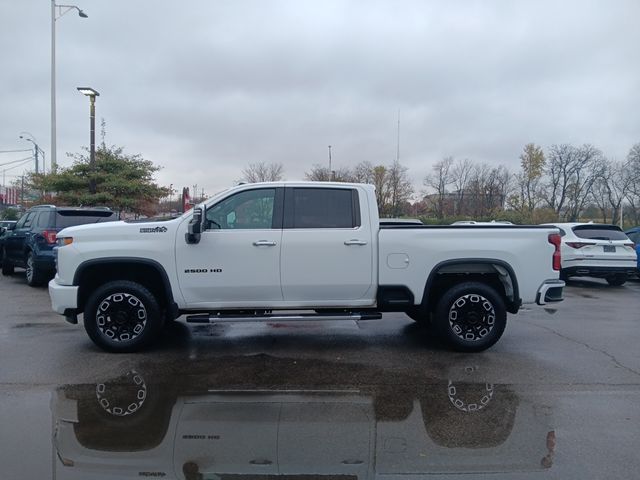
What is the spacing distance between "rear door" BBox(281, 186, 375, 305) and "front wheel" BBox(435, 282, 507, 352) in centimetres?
98

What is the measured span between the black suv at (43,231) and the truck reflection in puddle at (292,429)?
7509 millimetres

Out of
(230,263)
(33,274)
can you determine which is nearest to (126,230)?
(230,263)

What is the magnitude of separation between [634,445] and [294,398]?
2878mm

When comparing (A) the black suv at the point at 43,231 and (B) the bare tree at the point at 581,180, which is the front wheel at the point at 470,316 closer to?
(A) the black suv at the point at 43,231

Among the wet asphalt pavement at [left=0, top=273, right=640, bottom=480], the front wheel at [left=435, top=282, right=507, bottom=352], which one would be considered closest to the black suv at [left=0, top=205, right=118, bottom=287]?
the wet asphalt pavement at [left=0, top=273, right=640, bottom=480]

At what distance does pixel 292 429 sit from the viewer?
4605mm

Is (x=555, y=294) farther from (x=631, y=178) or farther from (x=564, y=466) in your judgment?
(x=631, y=178)

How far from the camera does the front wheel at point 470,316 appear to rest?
6.98 meters

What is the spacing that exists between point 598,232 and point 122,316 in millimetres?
11922

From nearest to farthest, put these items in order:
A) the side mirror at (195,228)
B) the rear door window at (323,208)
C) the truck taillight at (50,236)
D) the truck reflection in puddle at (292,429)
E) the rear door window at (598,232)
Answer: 1. the truck reflection in puddle at (292,429)
2. the side mirror at (195,228)
3. the rear door window at (323,208)
4. the truck taillight at (50,236)
5. the rear door window at (598,232)

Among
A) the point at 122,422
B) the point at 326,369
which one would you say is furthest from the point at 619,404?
the point at 122,422

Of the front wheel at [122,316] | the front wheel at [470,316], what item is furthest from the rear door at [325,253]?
the front wheel at [122,316]

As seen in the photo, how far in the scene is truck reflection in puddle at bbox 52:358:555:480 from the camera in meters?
3.99

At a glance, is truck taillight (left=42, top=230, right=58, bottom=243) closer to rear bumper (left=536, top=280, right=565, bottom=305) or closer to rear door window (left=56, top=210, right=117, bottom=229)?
rear door window (left=56, top=210, right=117, bottom=229)
